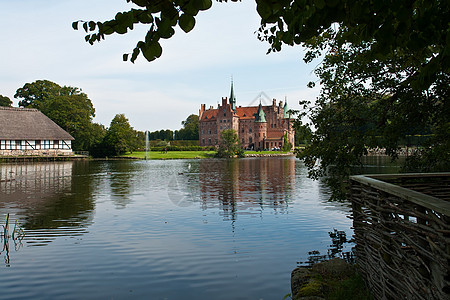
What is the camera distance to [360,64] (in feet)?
36.6

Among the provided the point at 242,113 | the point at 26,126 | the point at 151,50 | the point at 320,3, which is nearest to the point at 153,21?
the point at 151,50

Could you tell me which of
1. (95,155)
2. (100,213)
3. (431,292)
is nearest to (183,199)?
(100,213)

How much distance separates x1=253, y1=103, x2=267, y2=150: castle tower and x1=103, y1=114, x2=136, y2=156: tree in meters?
48.9

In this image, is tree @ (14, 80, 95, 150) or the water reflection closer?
the water reflection

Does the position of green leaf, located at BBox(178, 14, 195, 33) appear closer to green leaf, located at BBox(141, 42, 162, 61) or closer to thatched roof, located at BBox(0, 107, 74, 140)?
green leaf, located at BBox(141, 42, 162, 61)

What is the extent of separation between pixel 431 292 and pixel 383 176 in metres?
2.96

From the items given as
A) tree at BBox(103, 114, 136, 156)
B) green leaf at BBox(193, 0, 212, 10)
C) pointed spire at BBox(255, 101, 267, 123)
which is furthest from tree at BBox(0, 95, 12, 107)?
green leaf at BBox(193, 0, 212, 10)

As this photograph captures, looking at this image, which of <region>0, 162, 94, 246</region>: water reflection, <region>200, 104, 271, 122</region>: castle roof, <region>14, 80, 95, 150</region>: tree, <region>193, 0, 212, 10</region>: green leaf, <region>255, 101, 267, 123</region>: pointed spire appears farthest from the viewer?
<region>200, 104, 271, 122</region>: castle roof

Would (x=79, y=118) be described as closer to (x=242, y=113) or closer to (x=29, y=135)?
(x=29, y=135)

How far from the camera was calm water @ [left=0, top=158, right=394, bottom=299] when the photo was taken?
26.4 ft

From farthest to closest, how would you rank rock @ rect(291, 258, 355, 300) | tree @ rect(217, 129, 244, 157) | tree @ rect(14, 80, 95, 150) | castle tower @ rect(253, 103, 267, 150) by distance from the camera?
castle tower @ rect(253, 103, 267, 150) → tree @ rect(217, 129, 244, 157) → tree @ rect(14, 80, 95, 150) → rock @ rect(291, 258, 355, 300)

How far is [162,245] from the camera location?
36.8 feet

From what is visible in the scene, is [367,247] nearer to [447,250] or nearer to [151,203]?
[447,250]

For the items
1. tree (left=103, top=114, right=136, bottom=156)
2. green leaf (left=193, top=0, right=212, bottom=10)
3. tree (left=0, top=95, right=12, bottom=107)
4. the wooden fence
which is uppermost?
tree (left=0, top=95, right=12, bottom=107)
